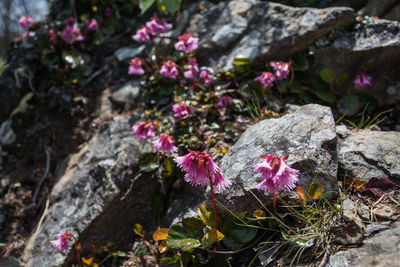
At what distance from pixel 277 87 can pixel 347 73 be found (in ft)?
2.35

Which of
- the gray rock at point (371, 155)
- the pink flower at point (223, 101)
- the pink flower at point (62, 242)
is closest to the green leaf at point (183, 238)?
the pink flower at point (62, 242)

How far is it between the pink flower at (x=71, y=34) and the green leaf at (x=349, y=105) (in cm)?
326

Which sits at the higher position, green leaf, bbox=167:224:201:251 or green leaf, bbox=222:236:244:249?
green leaf, bbox=167:224:201:251

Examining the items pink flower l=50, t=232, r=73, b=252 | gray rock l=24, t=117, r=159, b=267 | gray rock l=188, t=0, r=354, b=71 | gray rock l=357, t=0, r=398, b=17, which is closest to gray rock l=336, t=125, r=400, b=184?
gray rock l=188, t=0, r=354, b=71

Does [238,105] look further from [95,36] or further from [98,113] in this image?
[95,36]

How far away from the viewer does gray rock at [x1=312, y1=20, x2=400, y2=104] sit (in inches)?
108

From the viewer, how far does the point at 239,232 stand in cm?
184

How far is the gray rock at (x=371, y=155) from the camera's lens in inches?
75.4

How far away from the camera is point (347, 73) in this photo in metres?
2.92

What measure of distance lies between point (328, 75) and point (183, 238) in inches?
82.2

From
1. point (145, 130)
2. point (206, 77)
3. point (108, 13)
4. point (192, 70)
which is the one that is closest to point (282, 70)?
point (206, 77)

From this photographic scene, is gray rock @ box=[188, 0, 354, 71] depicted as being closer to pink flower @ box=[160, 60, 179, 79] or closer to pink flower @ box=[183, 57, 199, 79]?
pink flower @ box=[183, 57, 199, 79]

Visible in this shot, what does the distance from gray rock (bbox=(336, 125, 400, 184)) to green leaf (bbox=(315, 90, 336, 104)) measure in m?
0.68

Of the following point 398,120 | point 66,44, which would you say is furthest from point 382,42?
point 66,44
